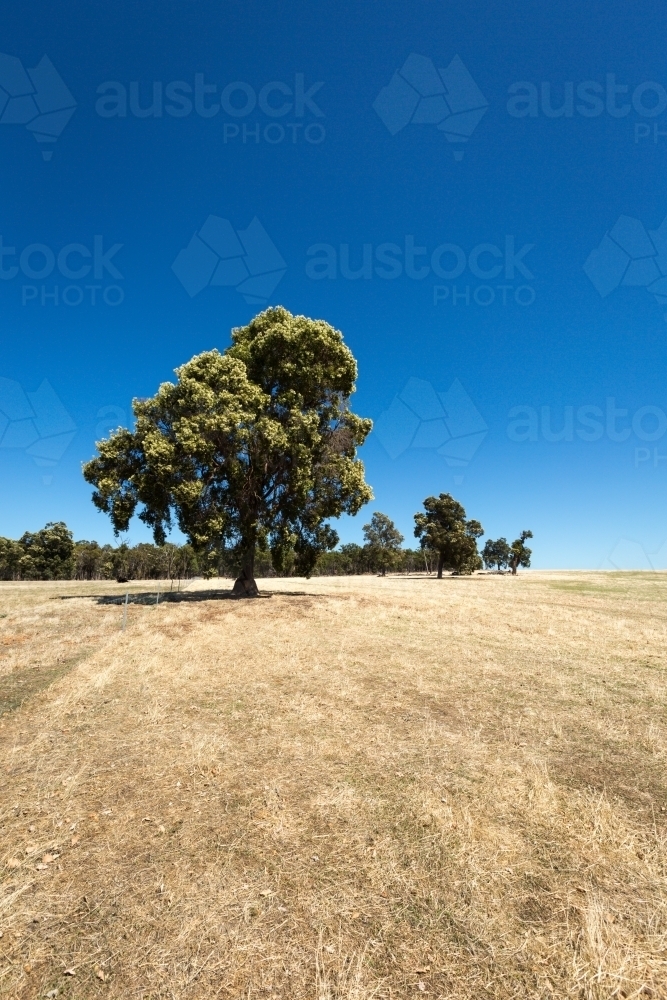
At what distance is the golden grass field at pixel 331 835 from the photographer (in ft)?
12.0

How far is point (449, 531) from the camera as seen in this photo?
81125 millimetres

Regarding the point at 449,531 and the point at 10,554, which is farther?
the point at 10,554

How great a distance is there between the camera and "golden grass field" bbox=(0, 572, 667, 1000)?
12.0 ft

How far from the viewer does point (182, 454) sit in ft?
83.8

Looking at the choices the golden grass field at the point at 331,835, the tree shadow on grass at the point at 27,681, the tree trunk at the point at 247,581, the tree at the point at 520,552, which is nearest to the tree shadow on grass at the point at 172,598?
the tree trunk at the point at 247,581

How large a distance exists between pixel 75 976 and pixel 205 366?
88.4ft

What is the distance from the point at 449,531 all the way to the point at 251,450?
201 feet

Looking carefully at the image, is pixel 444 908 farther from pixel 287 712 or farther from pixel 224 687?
pixel 224 687

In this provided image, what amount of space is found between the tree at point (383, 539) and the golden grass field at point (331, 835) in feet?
344

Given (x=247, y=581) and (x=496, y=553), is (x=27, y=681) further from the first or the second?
(x=496, y=553)

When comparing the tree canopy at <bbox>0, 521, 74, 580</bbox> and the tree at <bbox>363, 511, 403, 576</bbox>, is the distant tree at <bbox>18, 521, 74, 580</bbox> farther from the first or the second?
the tree at <bbox>363, 511, 403, 576</bbox>

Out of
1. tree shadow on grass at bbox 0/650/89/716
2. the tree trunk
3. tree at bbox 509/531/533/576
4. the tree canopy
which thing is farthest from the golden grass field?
the tree canopy

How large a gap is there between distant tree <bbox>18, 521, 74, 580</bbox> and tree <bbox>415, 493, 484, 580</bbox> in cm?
9457

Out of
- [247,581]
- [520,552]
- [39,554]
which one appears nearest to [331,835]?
[247,581]
